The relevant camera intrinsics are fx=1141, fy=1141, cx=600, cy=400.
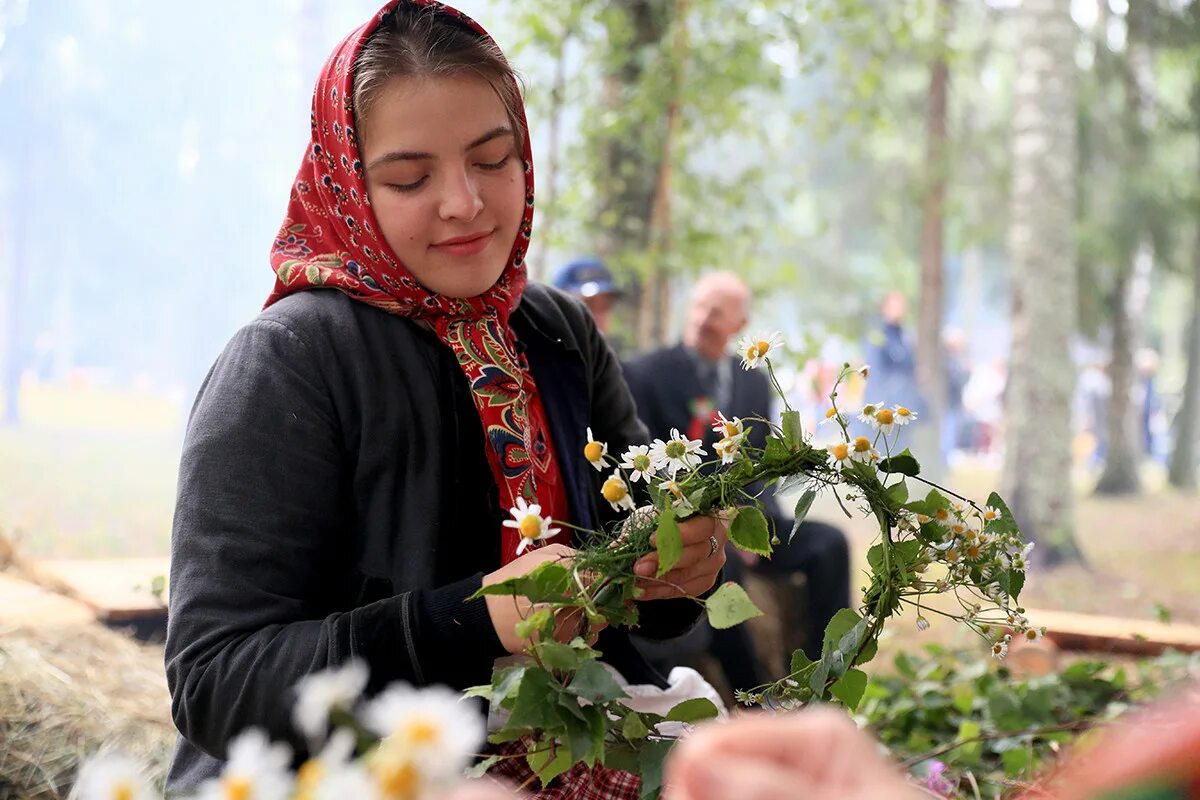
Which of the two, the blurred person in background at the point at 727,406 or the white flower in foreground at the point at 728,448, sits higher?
the white flower in foreground at the point at 728,448

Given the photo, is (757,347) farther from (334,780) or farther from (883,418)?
→ (334,780)

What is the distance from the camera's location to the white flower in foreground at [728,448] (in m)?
1.31

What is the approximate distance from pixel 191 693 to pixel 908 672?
268 cm

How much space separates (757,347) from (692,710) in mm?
436

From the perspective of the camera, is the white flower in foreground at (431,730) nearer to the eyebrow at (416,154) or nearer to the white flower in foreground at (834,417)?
the white flower in foreground at (834,417)

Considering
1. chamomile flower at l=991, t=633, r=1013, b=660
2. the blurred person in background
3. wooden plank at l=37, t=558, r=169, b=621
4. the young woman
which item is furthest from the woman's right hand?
the blurred person in background

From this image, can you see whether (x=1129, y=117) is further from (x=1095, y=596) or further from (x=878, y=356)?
(x=1095, y=596)

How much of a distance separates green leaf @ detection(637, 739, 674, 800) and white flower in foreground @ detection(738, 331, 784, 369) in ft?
1.48

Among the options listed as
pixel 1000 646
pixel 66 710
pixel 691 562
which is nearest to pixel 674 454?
pixel 691 562

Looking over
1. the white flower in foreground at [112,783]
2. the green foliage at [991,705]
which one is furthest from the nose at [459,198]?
the green foliage at [991,705]

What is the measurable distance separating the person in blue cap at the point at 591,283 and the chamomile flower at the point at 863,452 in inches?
143

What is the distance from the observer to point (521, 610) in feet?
4.27

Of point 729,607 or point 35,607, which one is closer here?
point 729,607

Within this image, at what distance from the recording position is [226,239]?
805cm
